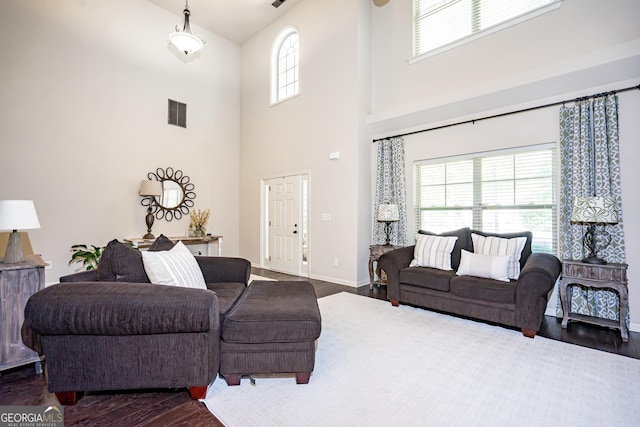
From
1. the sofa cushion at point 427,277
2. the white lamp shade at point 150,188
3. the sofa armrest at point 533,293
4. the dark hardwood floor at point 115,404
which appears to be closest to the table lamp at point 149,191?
the white lamp shade at point 150,188

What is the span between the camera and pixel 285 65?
625cm

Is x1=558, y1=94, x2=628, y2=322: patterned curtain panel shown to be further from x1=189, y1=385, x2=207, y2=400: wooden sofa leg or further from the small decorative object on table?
the small decorative object on table

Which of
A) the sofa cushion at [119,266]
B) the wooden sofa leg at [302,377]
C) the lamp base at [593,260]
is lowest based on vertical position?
the wooden sofa leg at [302,377]

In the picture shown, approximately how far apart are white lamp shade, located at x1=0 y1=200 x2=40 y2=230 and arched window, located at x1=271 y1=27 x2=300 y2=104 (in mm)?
4648

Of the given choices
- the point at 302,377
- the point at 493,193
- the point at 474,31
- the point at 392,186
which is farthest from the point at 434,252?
the point at 474,31

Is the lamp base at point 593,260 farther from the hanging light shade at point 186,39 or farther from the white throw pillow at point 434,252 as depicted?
the hanging light shade at point 186,39

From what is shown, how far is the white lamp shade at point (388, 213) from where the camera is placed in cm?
459

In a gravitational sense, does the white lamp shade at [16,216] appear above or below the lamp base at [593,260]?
above

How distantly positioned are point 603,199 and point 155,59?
704cm

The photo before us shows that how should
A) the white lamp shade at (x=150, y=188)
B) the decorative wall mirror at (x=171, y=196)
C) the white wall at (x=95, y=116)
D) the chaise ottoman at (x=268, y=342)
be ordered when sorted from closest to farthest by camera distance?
the chaise ottoman at (x=268, y=342) < the white wall at (x=95, y=116) < the white lamp shade at (x=150, y=188) < the decorative wall mirror at (x=171, y=196)

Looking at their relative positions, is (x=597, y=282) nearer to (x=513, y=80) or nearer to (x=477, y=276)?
(x=477, y=276)

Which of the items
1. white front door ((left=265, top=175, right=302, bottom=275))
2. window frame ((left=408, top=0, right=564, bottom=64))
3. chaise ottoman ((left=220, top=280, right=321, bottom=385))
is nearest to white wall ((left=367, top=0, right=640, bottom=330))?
window frame ((left=408, top=0, right=564, bottom=64))

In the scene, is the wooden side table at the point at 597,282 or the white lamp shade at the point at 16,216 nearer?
the white lamp shade at the point at 16,216

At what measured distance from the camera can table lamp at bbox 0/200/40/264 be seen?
6.61ft
